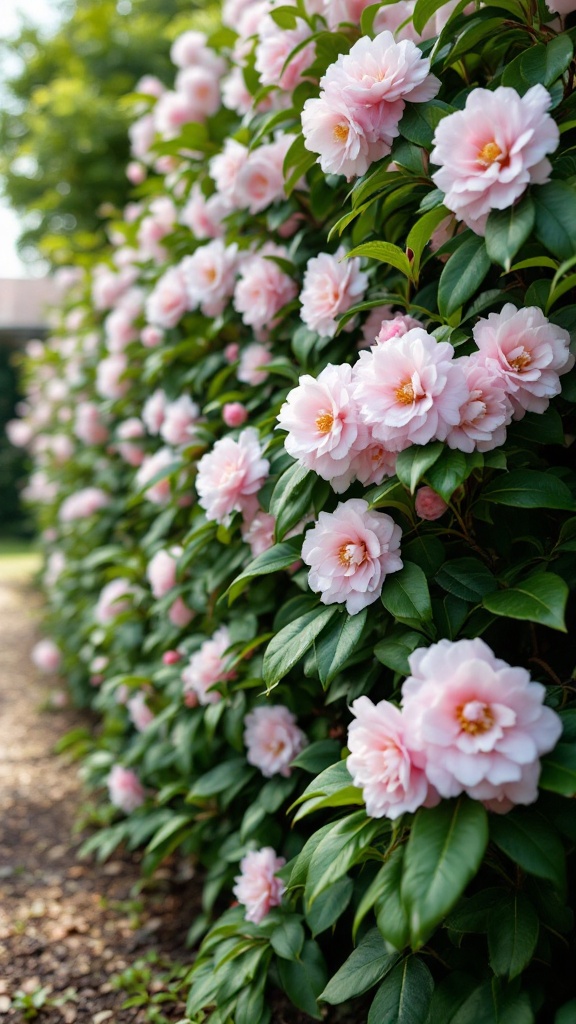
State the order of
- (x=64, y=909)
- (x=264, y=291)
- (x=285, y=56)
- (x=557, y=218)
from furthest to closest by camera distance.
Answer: (x=64, y=909) → (x=264, y=291) → (x=285, y=56) → (x=557, y=218)

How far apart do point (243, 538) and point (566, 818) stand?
80 centimetres

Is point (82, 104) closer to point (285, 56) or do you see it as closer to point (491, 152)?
point (285, 56)

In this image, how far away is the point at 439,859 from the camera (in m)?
0.90

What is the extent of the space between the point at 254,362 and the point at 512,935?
3.96 ft

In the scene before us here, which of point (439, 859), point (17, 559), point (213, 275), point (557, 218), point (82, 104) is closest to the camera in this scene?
point (439, 859)

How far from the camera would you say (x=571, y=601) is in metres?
1.25

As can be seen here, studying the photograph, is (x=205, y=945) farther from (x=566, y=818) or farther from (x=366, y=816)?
(x=566, y=818)

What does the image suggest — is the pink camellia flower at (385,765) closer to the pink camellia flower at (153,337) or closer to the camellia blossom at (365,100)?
the camellia blossom at (365,100)

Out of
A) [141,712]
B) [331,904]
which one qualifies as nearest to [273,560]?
[331,904]

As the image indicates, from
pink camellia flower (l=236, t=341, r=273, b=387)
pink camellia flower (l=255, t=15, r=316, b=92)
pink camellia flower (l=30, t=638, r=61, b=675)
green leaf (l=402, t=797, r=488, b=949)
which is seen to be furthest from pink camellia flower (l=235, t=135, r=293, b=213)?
pink camellia flower (l=30, t=638, r=61, b=675)

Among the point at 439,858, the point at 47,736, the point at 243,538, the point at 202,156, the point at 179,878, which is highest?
the point at 202,156

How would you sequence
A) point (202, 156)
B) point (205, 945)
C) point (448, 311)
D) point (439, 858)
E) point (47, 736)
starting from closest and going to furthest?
1. point (439, 858)
2. point (448, 311)
3. point (205, 945)
4. point (202, 156)
5. point (47, 736)

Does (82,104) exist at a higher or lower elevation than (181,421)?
lower

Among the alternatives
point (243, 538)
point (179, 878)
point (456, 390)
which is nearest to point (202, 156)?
point (243, 538)
